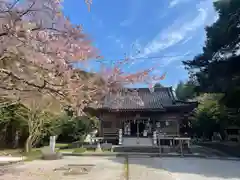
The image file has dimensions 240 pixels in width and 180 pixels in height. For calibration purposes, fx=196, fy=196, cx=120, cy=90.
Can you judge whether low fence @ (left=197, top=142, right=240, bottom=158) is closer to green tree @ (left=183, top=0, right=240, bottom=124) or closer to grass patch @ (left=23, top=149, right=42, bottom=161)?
green tree @ (left=183, top=0, right=240, bottom=124)

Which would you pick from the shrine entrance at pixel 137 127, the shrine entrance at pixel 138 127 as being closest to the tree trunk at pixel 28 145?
the shrine entrance at pixel 138 127

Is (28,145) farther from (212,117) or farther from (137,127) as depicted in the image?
(212,117)

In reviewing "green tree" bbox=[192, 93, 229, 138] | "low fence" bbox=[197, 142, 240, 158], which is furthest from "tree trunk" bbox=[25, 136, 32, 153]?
"green tree" bbox=[192, 93, 229, 138]

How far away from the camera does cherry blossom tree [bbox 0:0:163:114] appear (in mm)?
1854

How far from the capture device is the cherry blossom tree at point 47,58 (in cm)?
185

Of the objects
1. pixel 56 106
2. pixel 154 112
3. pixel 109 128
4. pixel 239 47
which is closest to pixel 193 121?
pixel 154 112

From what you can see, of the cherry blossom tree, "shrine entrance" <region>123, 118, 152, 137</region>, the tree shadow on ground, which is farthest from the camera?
"shrine entrance" <region>123, 118, 152, 137</region>

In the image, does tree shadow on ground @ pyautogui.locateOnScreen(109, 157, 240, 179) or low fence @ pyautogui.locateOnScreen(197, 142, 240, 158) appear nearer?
tree shadow on ground @ pyautogui.locateOnScreen(109, 157, 240, 179)

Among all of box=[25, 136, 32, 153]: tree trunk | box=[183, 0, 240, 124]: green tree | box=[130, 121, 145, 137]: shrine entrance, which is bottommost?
box=[25, 136, 32, 153]: tree trunk

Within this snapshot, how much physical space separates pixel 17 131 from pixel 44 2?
44.6 feet

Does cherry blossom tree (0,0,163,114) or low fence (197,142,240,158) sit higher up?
cherry blossom tree (0,0,163,114)

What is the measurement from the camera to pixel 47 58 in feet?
6.17

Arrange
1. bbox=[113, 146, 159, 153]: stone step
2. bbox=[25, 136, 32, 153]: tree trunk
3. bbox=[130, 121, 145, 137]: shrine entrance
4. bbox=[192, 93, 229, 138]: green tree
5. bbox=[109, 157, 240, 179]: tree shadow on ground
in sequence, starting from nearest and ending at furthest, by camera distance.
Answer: bbox=[109, 157, 240, 179]: tree shadow on ground < bbox=[25, 136, 32, 153]: tree trunk < bbox=[113, 146, 159, 153]: stone step < bbox=[192, 93, 229, 138]: green tree < bbox=[130, 121, 145, 137]: shrine entrance

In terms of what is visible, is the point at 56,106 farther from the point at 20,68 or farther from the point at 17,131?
the point at 17,131
